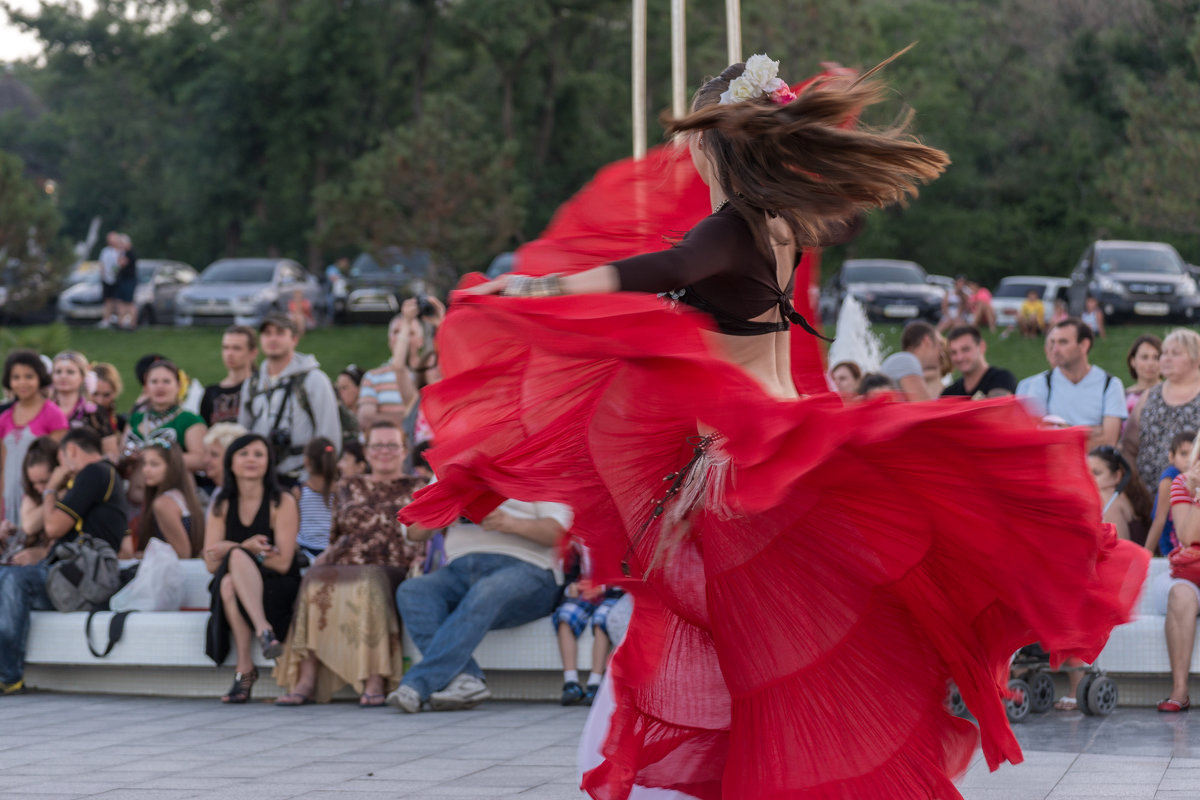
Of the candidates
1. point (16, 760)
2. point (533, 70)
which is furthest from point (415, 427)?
point (533, 70)

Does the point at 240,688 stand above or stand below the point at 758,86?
below

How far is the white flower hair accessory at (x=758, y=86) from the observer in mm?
3439

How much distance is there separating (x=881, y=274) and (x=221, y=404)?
18.6 meters

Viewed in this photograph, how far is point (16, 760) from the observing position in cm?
606

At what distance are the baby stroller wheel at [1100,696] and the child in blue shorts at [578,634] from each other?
2.32m

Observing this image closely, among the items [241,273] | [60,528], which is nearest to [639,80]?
[60,528]

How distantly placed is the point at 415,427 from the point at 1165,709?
4730 mm

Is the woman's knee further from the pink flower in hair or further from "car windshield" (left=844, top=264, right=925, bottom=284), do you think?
"car windshield" (left=844, top=264, right=925, bottom=284)

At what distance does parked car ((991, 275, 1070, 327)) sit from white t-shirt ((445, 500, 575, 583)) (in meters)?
20.1

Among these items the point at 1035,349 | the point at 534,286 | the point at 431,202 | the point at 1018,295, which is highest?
the point at 431,202

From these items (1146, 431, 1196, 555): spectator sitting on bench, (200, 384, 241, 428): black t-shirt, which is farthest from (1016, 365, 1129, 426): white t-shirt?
(200, 384, 241, 428): black t-shirt

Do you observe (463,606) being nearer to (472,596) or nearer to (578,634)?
(472,596)

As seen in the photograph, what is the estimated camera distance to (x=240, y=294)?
25688 millimetres

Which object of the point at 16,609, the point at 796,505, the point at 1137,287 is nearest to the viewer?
the point at 796,505
